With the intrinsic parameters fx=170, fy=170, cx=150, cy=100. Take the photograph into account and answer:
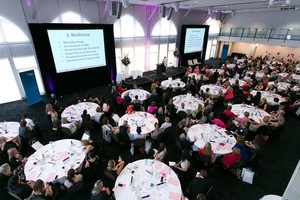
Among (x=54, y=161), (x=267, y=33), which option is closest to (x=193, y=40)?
(x=267, y=33)

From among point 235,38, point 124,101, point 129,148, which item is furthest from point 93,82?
point 235,38

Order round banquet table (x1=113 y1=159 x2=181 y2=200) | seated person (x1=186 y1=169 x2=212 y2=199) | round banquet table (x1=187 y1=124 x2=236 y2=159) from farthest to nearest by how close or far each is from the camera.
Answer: round banquet table (x1=187 y1=124 x2=236 y2=159)
seated person (x1=186 y1=169 x2=212 y2=199)
round banquet table (x1=113 y1=159 x2=181 y2=200)

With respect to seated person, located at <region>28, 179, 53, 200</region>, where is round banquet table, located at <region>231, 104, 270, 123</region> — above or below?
above

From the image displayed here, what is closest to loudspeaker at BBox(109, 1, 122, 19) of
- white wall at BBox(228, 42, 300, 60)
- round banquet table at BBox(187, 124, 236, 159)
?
round banquet table at BBox(187, 124, 236, 159)

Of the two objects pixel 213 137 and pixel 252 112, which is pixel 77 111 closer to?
pixel 213 137

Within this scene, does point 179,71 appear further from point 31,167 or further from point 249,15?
point 31,167

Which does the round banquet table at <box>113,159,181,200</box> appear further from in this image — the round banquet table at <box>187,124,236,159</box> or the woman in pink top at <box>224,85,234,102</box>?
the woman in pink top at <box>224,85,234,102</box>

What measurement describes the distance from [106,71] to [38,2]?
18.3 ft

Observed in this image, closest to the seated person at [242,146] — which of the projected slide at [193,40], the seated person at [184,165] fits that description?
the seated person at [184,165]

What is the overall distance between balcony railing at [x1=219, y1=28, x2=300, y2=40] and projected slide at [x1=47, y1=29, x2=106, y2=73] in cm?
1603

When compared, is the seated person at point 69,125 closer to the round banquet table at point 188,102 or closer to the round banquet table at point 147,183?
the round banquet table at point 147,183

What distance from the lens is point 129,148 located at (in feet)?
22.2

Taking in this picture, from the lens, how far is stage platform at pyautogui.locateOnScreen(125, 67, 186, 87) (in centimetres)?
1377

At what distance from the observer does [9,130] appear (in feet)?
21.6
